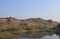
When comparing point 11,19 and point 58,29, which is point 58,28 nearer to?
point 58,29

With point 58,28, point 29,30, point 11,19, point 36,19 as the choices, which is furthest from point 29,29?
point 36,19

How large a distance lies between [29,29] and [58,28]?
11248 millimetres

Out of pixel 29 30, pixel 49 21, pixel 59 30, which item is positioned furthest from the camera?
pixel 49 21

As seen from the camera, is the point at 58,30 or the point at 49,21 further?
the point at 49,21

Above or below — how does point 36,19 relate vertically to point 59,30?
above

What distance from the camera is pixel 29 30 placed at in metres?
66.0

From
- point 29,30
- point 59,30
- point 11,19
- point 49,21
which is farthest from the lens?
point 49,21

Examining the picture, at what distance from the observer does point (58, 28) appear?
202ft

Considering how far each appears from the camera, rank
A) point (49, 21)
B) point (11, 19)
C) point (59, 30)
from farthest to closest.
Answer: point (49, 21) < point (11, 19) < point (59, 30)

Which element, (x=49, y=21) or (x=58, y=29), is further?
(x=49, y=21)

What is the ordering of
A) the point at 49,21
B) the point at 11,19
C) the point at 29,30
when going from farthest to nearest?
the point at 49,21, the point at 11,19, the point at 29,30

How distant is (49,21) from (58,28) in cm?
6050

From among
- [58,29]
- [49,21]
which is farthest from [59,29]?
[49,21]

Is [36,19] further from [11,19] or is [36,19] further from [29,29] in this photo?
[29,29]
